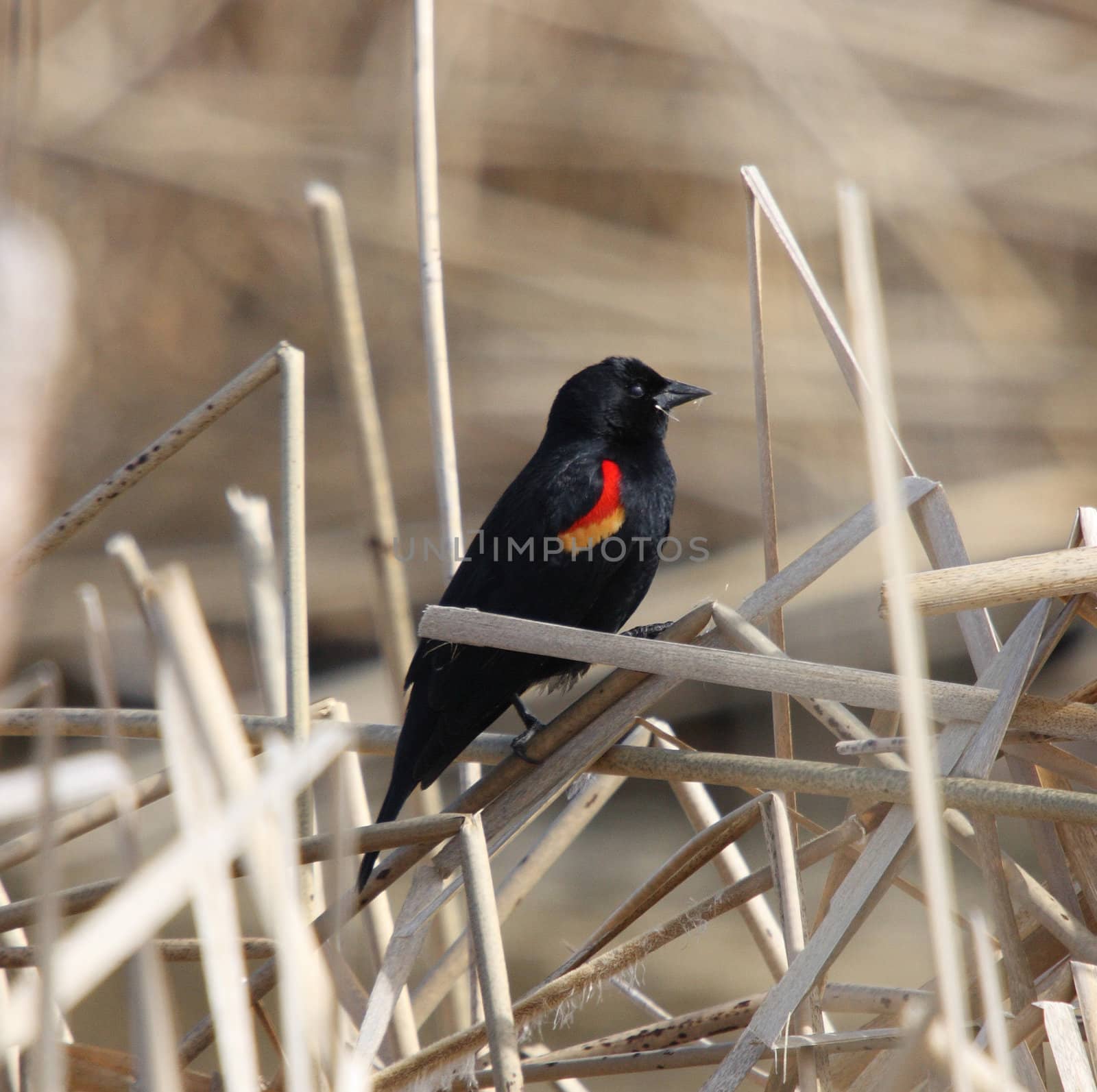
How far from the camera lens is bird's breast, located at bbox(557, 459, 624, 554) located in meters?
1.88

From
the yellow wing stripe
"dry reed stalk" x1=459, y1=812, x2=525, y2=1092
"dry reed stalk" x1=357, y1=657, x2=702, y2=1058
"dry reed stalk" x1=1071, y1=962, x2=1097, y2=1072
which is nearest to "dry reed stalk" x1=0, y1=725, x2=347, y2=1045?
"dry reed stalk" x1=459, y1=812, x2=525, y2=1092

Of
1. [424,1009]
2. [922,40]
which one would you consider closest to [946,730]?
[424,1009]

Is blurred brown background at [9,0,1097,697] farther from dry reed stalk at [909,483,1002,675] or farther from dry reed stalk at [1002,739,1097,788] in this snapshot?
dry reed stalk at [1002,739,1097,788]

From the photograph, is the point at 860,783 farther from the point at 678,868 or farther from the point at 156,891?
the point at 156,891

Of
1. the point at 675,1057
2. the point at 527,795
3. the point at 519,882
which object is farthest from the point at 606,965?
the point at 519,882

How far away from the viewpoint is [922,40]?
2.58 meters

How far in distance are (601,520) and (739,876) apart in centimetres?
62

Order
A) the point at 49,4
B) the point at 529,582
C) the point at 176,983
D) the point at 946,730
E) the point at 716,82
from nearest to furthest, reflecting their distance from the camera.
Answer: the point at 946,730 < the point at 529,582 < the point at 49,4 < the point at 716,82 < the point at 176,983

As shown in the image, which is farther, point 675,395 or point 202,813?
point 675,395

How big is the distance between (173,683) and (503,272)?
213 centimetres

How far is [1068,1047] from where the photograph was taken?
3.04 feet

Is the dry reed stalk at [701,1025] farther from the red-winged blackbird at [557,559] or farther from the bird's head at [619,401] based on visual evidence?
the bird's head at [619,401]

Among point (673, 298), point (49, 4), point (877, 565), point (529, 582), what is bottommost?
point (529, 582)

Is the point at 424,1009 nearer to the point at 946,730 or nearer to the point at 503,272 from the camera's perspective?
the point at 946,730
